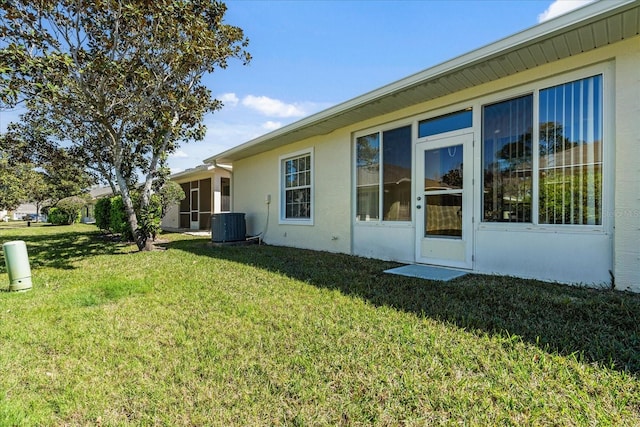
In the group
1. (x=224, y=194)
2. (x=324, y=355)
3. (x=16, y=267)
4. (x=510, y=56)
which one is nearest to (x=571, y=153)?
(x=510, y=56)

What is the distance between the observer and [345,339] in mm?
2670

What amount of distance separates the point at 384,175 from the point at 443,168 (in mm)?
1245

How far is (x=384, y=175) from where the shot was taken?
251 inches

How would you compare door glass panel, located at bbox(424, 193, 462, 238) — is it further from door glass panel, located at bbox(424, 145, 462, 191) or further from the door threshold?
the door threshold

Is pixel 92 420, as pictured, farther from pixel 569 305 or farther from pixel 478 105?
pixel 478 105

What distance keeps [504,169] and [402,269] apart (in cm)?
212

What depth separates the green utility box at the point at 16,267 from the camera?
14.6 feet

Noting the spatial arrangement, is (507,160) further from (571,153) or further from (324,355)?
(324,355)

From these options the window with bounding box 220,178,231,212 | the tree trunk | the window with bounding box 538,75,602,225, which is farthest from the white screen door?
the window with bounding box 220,178,231,212

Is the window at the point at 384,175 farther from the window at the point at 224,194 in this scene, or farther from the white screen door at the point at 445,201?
the window at the point at 224,194

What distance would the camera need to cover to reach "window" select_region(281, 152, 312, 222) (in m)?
8.38

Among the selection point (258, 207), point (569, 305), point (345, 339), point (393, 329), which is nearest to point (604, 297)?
point (569, 305)

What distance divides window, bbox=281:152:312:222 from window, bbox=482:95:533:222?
4.34 m

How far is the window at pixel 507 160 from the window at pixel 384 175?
1368 millimetres
